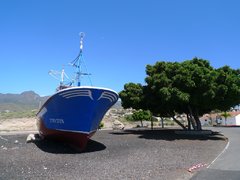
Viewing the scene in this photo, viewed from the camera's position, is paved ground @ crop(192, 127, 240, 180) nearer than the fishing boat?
Yes

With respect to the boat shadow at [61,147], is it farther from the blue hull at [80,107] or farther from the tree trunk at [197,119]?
the tree trunk at [197,119]

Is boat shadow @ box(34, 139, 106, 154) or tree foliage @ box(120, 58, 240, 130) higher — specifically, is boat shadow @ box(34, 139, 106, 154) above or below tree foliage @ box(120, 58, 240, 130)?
below

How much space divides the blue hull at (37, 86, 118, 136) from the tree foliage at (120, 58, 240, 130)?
827 centimetres

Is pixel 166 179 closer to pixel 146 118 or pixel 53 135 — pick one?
pixel 53 135

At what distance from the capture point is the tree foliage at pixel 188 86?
81.9ft

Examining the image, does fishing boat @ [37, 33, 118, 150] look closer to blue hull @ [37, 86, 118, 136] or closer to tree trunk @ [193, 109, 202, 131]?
blue hull @ [37, 86, 118, 136]

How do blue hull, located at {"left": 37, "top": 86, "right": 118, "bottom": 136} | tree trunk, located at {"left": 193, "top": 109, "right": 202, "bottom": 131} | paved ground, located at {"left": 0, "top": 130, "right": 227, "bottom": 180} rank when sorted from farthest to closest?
tree trunk, located at {"left": 193, "top": 109, "right": 202, "bottom": 131} < blue hull, located at {"left": 37, "top": 86, "right": 118, "bottom": 136} < paved ground, located at {"left": 0, "top": 130, "right": 227, "bottom": 180}

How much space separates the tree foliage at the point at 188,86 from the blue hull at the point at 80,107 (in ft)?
27.1

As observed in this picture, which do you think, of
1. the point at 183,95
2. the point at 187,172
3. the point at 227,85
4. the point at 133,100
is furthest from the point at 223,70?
the point at 187,172

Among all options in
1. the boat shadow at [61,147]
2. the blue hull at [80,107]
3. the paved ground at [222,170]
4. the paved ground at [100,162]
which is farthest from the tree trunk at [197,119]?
the paved ground at [222,170]

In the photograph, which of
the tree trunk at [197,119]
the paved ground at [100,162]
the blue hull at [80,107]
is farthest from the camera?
the tree trunk at [197,119]

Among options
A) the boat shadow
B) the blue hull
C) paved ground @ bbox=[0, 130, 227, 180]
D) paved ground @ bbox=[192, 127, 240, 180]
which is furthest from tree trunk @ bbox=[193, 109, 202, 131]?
paved ground @ bbox=[192, 127, 240, 180]

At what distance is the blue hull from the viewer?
16453 mm

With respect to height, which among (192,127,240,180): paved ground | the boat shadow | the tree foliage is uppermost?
the tree foliage
